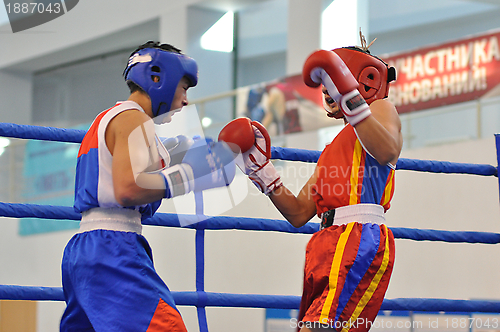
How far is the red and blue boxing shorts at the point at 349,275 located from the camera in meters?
1.44

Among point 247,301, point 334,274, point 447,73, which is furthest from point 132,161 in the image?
point 447,73

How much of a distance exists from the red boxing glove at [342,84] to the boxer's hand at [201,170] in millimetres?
307

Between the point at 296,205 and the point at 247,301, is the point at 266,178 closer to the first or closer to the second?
the point at 296,205

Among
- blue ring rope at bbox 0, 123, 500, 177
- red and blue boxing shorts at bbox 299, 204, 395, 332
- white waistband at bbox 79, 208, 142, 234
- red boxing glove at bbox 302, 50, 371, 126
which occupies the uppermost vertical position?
red boxing glove at bbox 302, 50, 371, 126

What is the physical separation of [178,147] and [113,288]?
0.43m

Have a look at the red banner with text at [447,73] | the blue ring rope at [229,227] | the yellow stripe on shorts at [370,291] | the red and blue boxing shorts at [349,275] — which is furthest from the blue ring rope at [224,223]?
the red banner with text at [447,73]

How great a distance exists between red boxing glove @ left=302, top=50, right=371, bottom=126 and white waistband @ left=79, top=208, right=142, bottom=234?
1.92 feet

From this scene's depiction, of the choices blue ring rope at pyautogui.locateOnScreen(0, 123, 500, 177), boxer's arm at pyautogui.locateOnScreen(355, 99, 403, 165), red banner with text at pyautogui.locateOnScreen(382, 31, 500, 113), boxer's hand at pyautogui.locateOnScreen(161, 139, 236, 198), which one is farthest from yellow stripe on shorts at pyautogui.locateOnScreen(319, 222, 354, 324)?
red banner with text at pyautogui.locateOnScreen(382, 31, 500, 113)

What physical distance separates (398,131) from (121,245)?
761mm

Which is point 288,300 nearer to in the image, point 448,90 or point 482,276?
point 482,276

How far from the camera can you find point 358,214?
4.97ft

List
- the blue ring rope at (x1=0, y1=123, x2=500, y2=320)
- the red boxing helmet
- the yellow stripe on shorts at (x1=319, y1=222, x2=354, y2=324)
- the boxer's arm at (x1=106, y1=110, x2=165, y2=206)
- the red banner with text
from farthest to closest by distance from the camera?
the red banner with text, the blue ring rope at (x1=0, y1=123, x2=500, y2=320), the red boxing helmet, the yellow stripe on shorts at (x1=319, y1=222, x2=354, y2=324), the boxer's arm at (x1=106, y1=110, x2=165, y2=206)

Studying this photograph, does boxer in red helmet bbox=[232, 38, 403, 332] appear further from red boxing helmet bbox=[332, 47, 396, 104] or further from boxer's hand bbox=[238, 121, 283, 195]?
boxer's hand bbox=[238, 121, 283, 195]

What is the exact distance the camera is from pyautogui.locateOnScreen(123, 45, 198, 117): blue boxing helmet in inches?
57.2
